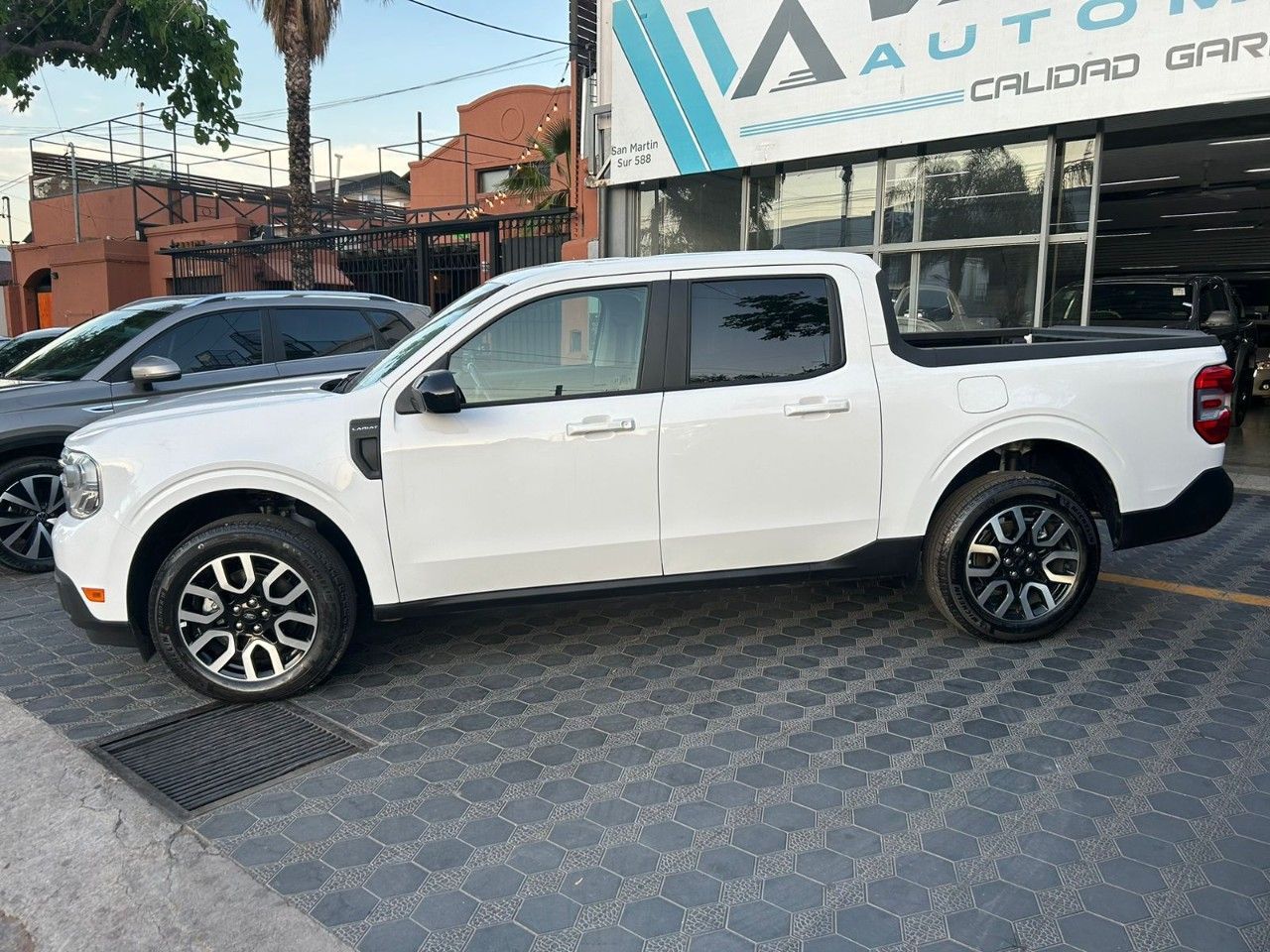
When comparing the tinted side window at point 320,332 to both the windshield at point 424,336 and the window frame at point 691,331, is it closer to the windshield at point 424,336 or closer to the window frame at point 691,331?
the windshield at point 424,336

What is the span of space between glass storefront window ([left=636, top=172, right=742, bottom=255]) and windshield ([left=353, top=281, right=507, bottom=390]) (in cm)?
826

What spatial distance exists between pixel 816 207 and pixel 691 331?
8.02 metres

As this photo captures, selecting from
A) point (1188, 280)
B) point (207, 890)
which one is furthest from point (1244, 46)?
point (207, 890)

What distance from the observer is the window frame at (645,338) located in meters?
4.18

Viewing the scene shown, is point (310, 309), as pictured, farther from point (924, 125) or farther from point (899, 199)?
point (899, 199)

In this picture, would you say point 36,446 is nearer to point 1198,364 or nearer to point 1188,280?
point 1198,364

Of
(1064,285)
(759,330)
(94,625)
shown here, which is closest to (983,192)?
(1064,285)

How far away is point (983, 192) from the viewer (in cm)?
1027

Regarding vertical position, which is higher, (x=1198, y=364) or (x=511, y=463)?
(x=1198, y=364)

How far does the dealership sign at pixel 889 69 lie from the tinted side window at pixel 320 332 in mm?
5946

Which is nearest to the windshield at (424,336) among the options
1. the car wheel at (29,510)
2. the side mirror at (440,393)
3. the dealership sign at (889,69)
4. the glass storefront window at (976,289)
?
the side mirror at (440,393)

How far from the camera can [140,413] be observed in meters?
4.23

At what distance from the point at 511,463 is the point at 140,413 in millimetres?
1693

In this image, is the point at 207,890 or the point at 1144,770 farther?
the point at 1144,770
